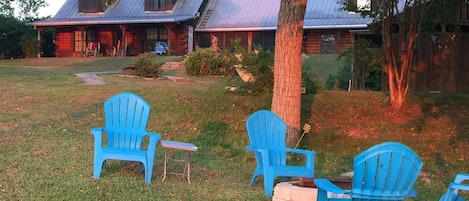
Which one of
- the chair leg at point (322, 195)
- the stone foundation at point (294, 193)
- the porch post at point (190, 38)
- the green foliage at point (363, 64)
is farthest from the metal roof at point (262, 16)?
the chair leg at point (322, 195)

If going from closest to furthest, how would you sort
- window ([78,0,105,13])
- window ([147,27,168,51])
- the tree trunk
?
the tree trunk, window ([147,27,168,51]), window ([78,0,105,13])

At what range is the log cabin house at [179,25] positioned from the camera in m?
28.0

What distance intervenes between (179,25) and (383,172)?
25968 mm

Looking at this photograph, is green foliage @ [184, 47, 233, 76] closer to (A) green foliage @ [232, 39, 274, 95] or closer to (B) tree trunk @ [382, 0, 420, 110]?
(A) green foliage @ [232, 39, 274, 95]

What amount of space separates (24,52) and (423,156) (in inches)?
1025

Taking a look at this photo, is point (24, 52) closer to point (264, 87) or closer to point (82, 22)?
point (82, 22)

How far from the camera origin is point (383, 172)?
164 inches

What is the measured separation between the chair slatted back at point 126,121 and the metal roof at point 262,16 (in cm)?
2055

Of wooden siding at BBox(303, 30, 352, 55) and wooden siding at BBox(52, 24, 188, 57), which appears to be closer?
wooden siding at BBox(303, 30, 352, 55)

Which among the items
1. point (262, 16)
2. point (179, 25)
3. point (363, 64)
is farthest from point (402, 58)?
point (179, 25)

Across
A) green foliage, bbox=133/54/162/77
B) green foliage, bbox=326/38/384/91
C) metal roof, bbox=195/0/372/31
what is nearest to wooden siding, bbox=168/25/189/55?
metal roof, bbox=195/0/372/31

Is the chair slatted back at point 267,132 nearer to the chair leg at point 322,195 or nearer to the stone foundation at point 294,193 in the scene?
the stone foundation at point 294,193

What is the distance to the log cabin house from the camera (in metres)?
28.0

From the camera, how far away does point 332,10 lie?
2819 cm
